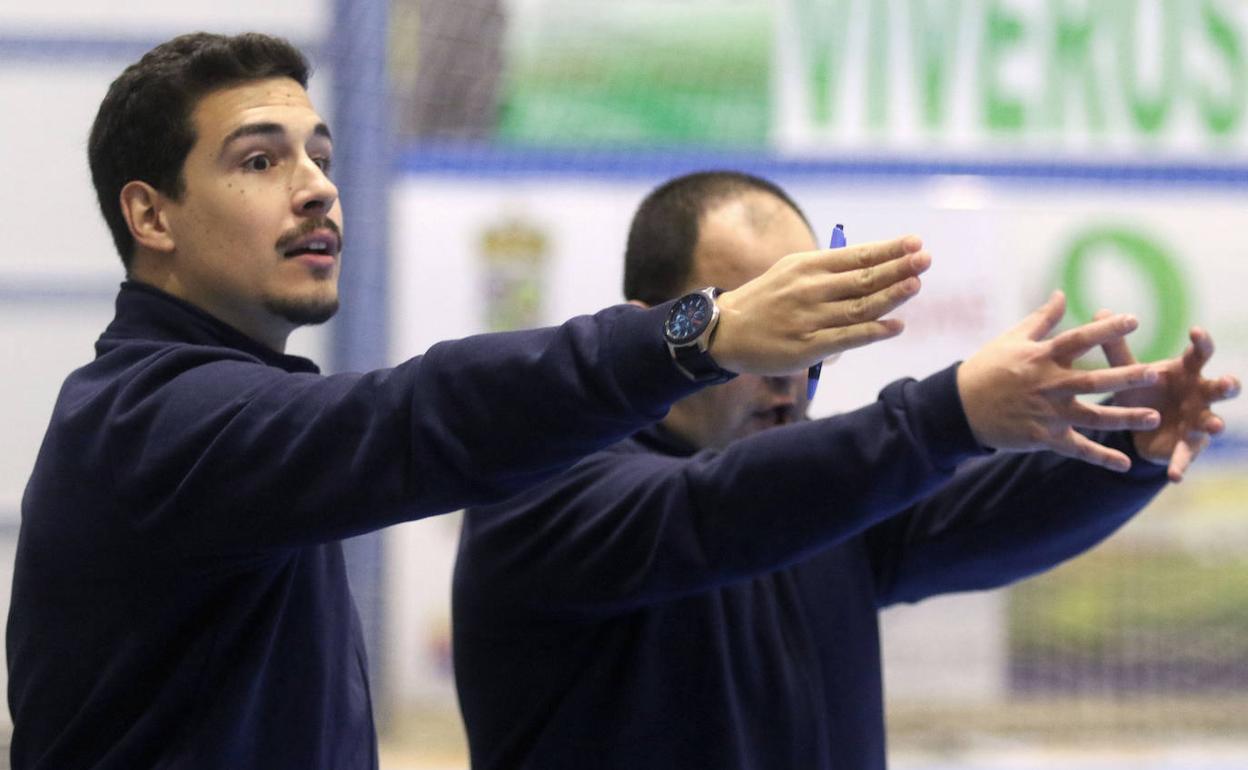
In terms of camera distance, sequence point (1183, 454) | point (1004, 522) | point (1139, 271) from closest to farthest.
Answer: point (1183, 454) < point (1004, 522) < point (1139, 271)

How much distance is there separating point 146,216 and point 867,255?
2.40 ft

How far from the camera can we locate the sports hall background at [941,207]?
3.94 m

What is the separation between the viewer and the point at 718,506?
5.12ft

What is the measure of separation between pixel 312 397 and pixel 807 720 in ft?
2.29

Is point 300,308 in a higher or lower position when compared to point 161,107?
lower

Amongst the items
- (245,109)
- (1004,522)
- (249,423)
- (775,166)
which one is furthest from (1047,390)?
(775,166)

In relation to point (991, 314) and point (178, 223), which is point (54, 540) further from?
point (991, 314)

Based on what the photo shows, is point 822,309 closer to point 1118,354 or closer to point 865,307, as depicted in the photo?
point 865,307

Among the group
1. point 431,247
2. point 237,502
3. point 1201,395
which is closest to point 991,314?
point 431,247

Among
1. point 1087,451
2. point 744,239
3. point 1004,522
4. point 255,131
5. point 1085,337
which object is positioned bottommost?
point 1004,522

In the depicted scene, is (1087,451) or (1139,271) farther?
(1139,271)

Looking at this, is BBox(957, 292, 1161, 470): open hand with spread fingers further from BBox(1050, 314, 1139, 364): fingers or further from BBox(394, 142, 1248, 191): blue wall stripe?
BBox(394, 142, 1248, 191): blue wall stripe

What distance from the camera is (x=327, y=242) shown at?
5.06 ft

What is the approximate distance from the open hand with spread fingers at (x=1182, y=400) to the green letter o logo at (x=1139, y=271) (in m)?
2.65
